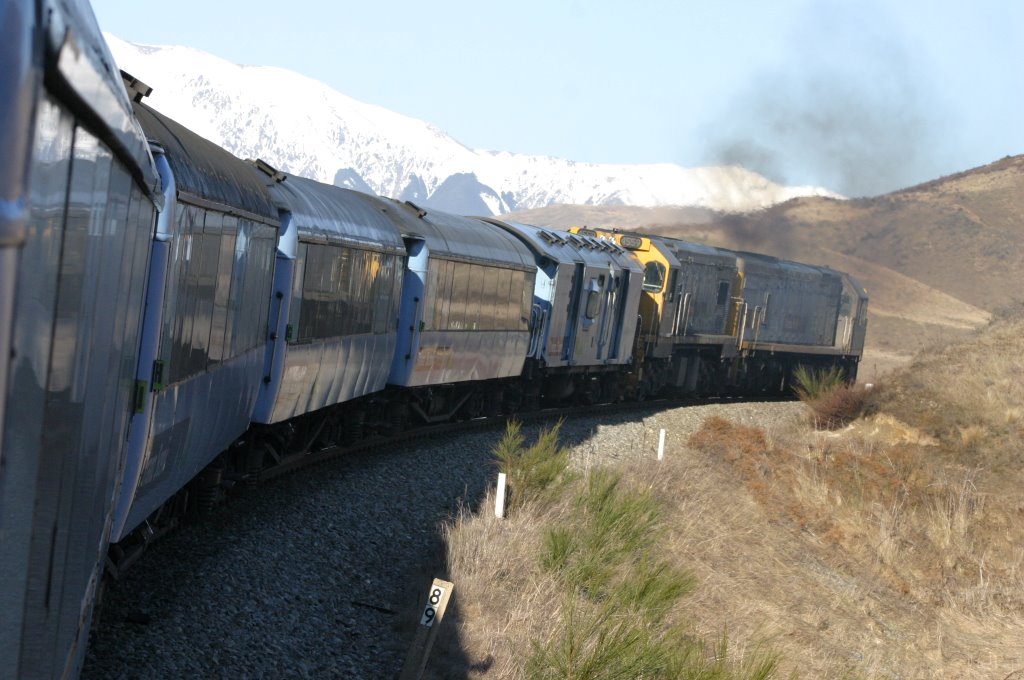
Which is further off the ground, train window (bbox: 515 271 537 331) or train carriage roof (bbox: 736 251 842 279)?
train carriage roof (bbox: 736 251 842 279)

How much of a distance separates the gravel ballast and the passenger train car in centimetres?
40

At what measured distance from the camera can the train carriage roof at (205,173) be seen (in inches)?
267

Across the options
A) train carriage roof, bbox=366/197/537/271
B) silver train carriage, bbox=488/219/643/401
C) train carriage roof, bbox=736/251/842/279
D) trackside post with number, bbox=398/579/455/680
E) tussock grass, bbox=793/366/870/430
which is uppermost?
train carriage roof, bbox=736/251/842/279

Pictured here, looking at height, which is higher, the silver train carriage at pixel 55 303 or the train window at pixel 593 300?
the silver train carriage at pixel 55 303

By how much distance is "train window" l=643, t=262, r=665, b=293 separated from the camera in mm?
28438

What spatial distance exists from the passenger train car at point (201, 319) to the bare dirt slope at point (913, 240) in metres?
59.1

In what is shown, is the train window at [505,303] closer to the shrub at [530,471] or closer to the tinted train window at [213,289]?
the shrub at [530,471]

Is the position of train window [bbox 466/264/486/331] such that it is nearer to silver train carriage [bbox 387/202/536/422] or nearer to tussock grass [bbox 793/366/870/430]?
silver train carriage [bbox 387/202/536/422]

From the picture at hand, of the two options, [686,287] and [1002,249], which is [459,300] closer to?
[686,287]

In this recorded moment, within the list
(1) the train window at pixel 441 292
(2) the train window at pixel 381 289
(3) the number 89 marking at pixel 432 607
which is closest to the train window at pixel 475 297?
(1) the train window at pixel 441 292

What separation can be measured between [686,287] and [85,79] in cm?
2773

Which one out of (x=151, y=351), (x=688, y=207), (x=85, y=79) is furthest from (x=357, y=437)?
(x=688, y=207)

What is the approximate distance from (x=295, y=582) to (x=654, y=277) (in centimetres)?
1991

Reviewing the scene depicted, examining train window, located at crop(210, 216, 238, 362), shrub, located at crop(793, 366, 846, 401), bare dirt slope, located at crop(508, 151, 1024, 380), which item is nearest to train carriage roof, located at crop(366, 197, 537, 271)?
train window, located at crop(210, 216, 238, 362)
